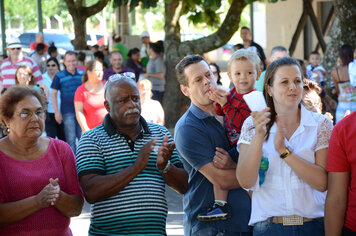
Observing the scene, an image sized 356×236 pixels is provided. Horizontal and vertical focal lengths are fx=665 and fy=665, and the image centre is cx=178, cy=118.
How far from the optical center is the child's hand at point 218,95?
4.68m

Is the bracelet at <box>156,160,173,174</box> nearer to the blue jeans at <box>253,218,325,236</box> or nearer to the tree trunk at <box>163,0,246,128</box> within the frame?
the blue jeans at <box>253,218,325,236</box>

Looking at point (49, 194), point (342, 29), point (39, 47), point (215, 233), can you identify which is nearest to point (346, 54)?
point (342, 29)

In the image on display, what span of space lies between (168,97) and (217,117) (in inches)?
445

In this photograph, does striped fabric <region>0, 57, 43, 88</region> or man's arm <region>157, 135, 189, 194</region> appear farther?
striped fabric <region>0, 57, 43, 88</region>

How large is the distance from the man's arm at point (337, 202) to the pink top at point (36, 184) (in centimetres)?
155

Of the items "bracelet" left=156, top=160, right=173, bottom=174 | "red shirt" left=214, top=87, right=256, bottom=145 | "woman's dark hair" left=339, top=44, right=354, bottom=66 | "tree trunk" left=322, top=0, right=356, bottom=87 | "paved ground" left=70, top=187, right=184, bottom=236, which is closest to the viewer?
"bracelet" left=156, top=160, right=173, bottom=174

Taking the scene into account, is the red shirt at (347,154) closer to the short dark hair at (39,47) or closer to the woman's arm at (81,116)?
the woman's arm at (81,116)

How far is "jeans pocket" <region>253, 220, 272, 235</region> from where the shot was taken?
397cm

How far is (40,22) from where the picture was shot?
25.0 metres

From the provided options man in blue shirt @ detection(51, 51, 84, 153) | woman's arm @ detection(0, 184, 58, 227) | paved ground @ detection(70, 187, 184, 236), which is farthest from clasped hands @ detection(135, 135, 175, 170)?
man in blue shirt @ detection(51, 51, 84, 153)

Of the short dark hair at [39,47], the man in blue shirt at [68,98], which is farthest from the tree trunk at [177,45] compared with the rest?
the man in blue shirt at [68,98]

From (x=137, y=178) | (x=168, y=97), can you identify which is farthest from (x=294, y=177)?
(x=168, y=97)

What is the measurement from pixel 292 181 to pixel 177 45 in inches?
487

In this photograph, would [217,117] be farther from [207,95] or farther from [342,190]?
[342,190]
